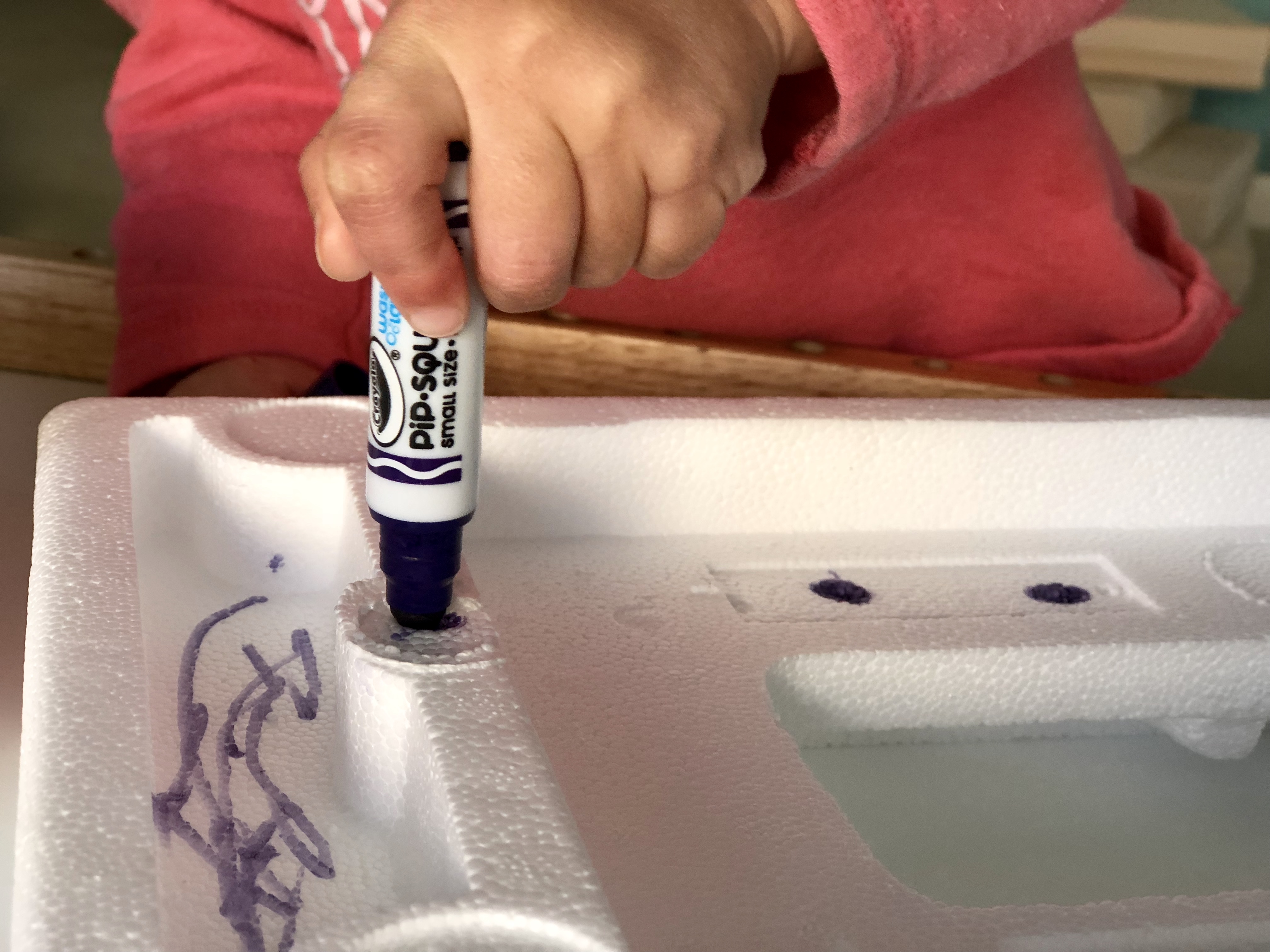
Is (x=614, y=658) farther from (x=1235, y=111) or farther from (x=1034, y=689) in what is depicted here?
(x=1235, y=111)

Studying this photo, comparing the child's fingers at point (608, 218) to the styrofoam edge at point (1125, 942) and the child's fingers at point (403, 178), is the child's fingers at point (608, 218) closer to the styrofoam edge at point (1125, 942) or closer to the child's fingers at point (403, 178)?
the child's fingers at point (403, 178)

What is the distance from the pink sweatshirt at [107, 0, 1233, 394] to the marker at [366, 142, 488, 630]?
0.40 meters

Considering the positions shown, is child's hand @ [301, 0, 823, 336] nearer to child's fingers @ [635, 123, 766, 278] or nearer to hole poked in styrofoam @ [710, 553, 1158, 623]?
child's fingers @ [635, 123, 766, 278]

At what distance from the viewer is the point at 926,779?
1.44 feet

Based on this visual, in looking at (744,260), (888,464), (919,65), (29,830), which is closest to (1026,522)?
(888,464)

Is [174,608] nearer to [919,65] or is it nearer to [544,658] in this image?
[544,658]

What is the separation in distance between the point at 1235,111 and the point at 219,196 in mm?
1400

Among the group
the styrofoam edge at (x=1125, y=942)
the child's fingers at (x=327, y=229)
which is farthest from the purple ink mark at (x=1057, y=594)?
the child's fingers at (x=327, y=229)

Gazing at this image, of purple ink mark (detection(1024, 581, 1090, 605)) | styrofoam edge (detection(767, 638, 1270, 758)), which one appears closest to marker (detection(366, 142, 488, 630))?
styrofoam edge (detection(767, 638, 1270, 758))

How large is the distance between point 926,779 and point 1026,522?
0.15 m

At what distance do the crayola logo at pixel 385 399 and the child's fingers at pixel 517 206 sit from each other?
0.11 ft

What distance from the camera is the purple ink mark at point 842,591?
472 mm

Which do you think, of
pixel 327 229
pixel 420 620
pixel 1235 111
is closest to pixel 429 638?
pixel 420 620

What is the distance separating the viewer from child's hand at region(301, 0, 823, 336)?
0.32m
